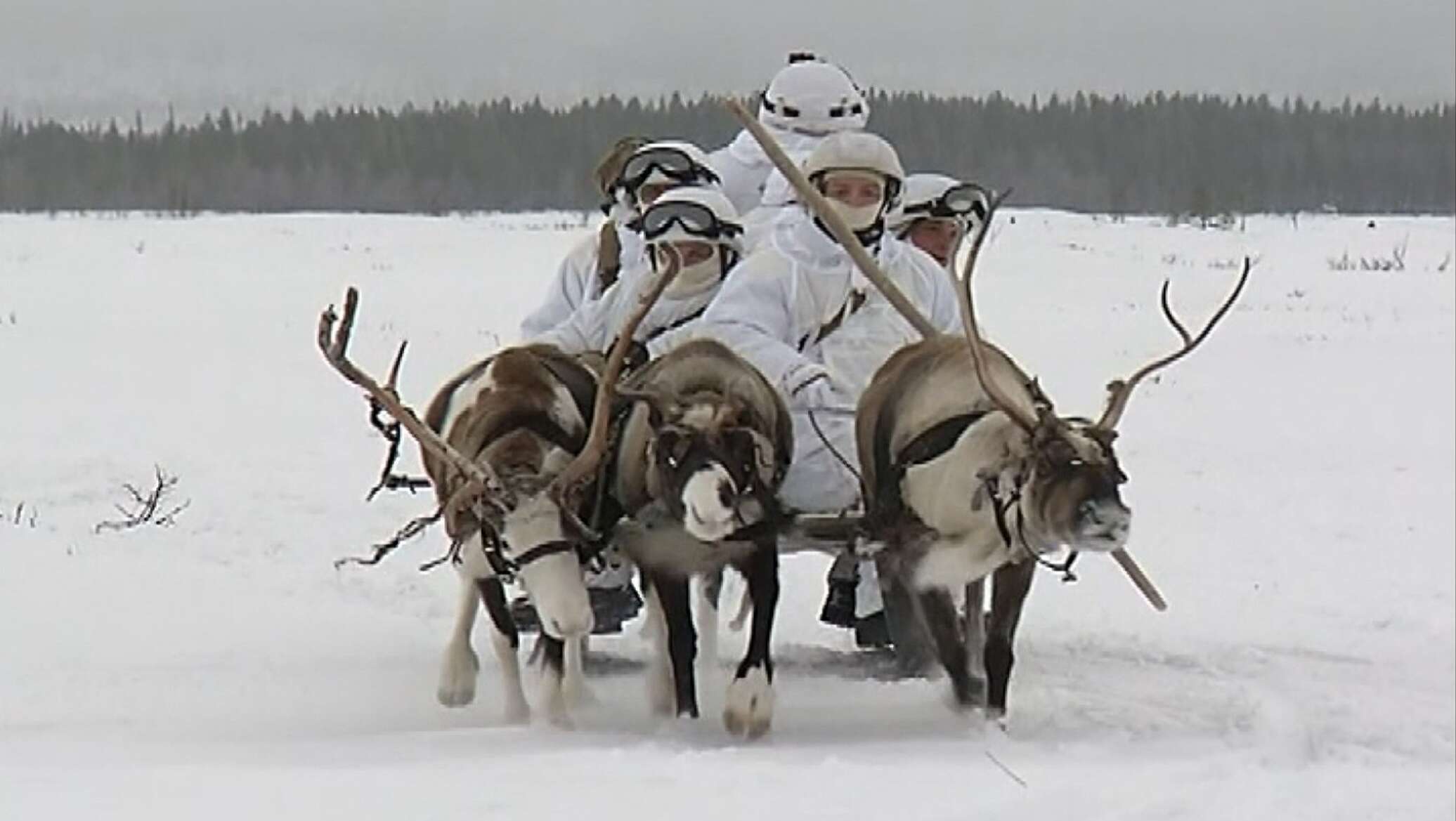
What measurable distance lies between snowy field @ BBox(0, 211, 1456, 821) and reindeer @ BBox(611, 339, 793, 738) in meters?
0.20

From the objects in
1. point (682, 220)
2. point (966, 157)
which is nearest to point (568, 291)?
point (682, 220)

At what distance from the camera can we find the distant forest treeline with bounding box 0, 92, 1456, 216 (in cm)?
2250

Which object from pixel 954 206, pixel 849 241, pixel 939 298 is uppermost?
pixel 954 206

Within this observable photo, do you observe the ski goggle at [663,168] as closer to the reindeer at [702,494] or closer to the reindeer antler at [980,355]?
the reindeer at [702,494]

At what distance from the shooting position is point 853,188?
670 cm

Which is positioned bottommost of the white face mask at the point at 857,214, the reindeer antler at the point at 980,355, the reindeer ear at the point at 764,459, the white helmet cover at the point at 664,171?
the reindeer ear at the point at 764,459

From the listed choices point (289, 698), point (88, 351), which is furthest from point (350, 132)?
point (289, 698)

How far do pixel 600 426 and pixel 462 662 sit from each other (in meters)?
1.17

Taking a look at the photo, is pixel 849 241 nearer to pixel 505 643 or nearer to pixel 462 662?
pixel 505 643

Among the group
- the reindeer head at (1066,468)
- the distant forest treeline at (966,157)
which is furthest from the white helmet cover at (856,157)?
the distant forest treeline at (966,157)

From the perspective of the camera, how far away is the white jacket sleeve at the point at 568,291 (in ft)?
24.6

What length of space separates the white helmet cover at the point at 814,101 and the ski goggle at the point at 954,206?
0.40 m

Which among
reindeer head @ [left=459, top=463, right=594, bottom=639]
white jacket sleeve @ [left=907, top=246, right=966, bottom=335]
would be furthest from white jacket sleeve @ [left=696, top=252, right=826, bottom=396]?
reindeer head @ [left=459, top=463, right=594, bottom=639]

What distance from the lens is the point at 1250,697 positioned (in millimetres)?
6410
